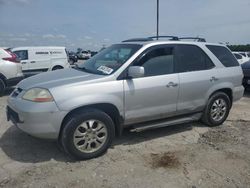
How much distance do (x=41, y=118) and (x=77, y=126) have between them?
50 centimetres

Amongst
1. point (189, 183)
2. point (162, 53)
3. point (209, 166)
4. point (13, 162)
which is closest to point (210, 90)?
point (162, 53)

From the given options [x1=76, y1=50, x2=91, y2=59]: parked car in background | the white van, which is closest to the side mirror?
the white van

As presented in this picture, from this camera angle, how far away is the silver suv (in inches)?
157

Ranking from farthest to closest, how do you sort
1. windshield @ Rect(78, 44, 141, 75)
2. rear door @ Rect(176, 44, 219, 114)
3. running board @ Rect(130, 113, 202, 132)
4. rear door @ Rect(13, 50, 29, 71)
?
rear door @ Rect(13, 50, 29, 71) → rear door @ Rect(176, 44, 219, 114) → running board @ Rect(130, 113, 202, 132) → windshield @ Rect(78, 44, 141, 75)

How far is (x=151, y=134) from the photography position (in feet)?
17.7

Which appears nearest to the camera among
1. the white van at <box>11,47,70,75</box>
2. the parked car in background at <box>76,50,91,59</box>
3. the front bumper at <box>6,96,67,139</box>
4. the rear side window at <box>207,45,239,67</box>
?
the front bumper at <box>6,96,67,139</box>

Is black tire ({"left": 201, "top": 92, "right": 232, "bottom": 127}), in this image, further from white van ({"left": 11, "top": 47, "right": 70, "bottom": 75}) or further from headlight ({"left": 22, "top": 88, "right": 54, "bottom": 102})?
white van ({"left": 11, "top": 47, "right": 70, "bottom": 75})

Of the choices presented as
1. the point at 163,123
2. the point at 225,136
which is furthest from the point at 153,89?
the point at 225,136

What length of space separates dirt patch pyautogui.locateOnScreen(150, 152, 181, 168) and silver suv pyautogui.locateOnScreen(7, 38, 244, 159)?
1.83 feet

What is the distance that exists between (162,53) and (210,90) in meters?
1.30

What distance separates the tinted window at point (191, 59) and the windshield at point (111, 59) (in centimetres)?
89

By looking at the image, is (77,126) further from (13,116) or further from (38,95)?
(13,116)

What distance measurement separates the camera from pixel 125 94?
173 inches

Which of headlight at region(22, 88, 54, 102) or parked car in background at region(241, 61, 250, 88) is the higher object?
headlight at region(22, 88, 54, 102)
